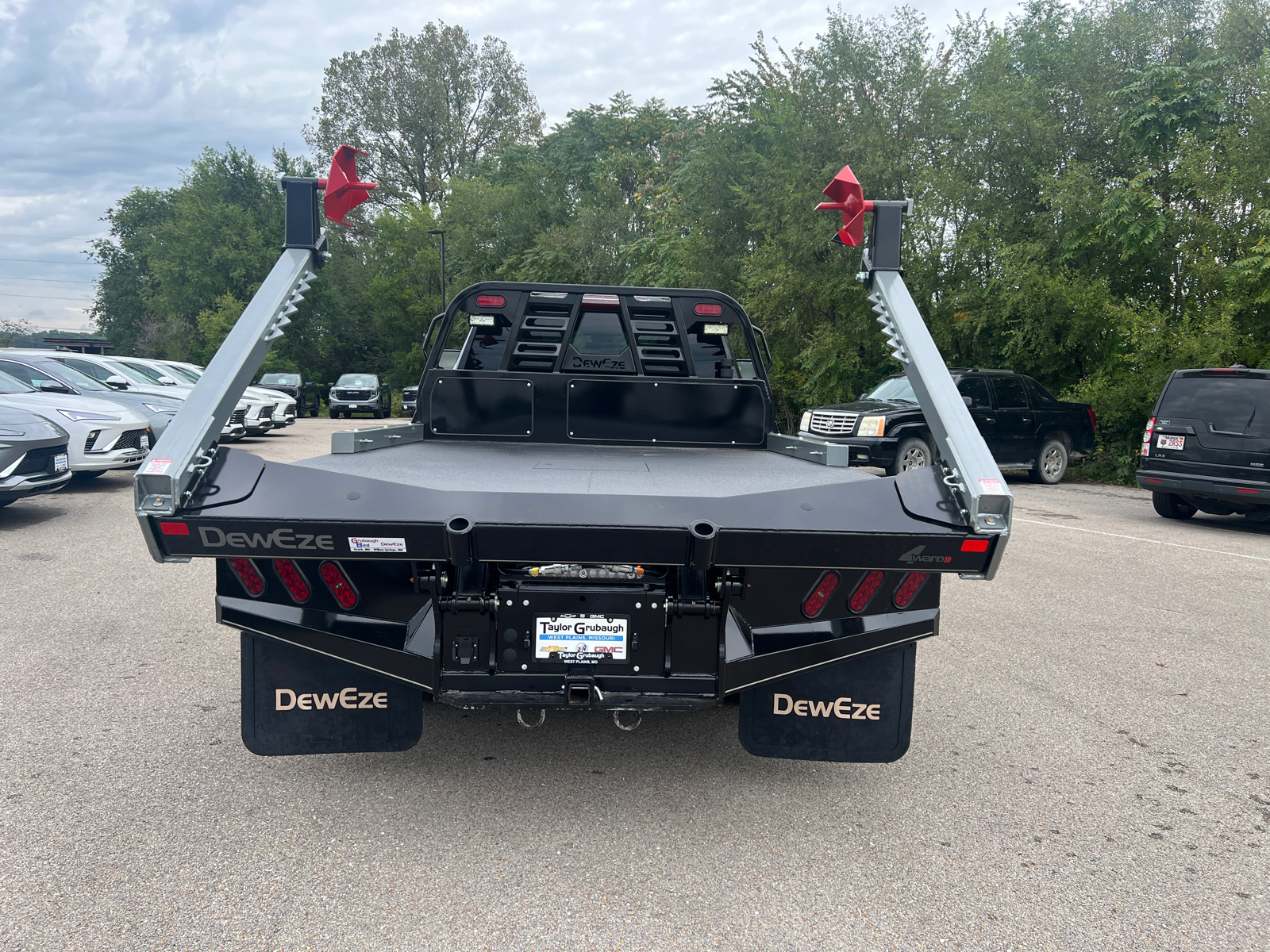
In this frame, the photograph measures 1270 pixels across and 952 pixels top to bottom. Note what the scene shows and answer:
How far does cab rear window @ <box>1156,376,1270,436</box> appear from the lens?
33.8ft

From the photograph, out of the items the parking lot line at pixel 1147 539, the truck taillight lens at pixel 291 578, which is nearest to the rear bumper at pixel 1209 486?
the parking lot line at pixel 1147 539

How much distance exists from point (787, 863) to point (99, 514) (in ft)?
31.3

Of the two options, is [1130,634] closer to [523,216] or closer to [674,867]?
[674,867]

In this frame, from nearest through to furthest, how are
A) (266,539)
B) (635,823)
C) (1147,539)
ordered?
(266,539) < (635,823) < (1147,539)

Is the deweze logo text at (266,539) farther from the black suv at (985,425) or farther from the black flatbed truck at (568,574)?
the black suv at (985,425)

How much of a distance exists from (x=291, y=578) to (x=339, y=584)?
161 millimetres

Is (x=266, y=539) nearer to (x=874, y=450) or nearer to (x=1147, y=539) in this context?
(x=1147, y=539)

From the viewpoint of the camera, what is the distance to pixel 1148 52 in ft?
61.2

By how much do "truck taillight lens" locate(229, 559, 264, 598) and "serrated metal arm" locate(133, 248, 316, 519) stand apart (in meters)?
0.37

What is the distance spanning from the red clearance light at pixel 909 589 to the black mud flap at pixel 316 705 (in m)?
1.76

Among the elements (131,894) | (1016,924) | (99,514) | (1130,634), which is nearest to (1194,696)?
(1130,634)

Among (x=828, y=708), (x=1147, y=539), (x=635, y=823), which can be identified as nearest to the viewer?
(x=635, y=823)

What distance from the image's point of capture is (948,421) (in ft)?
10.1

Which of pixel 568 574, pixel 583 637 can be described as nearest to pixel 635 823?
pixel 583 637
